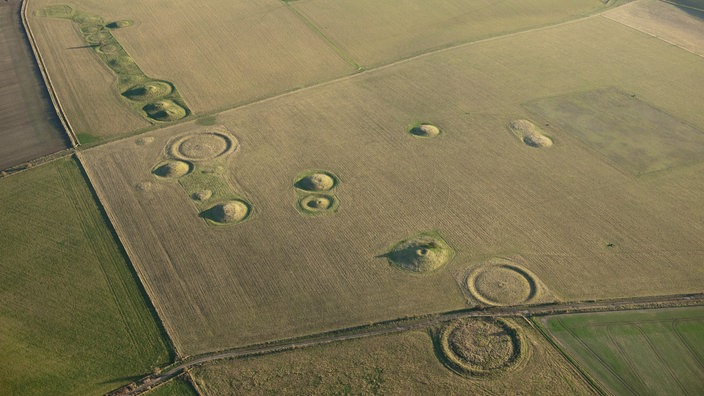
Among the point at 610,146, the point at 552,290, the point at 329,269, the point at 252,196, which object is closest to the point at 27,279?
the point at 252,196

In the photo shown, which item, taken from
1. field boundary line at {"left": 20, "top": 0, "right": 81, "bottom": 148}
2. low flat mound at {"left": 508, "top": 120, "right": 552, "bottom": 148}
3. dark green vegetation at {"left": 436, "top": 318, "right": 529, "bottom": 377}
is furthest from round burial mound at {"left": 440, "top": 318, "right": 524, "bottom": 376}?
field boundary line at {"left": 20, "top": 0, "right": 81, "bottom": 148}

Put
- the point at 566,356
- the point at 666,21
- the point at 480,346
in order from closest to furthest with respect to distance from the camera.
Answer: the point at 566,356
the point at 480,346
the point at 666,21

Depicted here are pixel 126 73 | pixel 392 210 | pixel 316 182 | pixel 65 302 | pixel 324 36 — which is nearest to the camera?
pixel 65 302

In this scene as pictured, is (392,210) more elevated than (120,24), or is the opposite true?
(120,24)

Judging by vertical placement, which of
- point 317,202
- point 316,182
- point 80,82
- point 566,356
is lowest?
point 566,356

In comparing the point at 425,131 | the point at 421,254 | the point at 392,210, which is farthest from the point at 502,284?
the point at 425,131

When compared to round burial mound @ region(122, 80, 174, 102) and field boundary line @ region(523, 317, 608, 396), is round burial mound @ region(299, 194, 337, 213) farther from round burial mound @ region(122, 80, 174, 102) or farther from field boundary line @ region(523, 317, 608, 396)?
round burial mound @ region(122, 80, 174, 102)

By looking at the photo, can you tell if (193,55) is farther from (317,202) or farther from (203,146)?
(317,202)

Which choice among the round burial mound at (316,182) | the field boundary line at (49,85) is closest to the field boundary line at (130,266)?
the field boundary line at (49,85)

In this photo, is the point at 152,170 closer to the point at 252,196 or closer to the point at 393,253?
the point at 252,196
